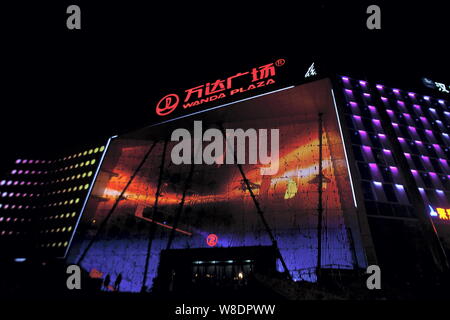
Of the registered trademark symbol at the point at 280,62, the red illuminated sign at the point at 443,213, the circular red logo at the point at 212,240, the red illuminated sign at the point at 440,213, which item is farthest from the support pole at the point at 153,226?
the red illuminated sign at the point at 443,213

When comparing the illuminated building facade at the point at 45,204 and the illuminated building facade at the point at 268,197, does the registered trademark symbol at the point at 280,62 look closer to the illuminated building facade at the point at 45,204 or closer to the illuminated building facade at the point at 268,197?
the illuminated building facade at the point at 268,197

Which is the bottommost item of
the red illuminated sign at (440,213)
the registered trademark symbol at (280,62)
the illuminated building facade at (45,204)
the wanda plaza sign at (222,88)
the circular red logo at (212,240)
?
the circular red logo at (212,240)

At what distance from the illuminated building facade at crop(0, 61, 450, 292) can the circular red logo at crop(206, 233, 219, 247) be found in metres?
0.06

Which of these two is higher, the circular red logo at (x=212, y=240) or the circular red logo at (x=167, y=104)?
the circular red logo at (x=167, y=104)

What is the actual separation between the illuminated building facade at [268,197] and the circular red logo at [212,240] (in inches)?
2.3

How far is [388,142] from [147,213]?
14695 mm

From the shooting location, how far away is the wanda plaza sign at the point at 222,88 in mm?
16469

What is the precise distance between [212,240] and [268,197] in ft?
13.0

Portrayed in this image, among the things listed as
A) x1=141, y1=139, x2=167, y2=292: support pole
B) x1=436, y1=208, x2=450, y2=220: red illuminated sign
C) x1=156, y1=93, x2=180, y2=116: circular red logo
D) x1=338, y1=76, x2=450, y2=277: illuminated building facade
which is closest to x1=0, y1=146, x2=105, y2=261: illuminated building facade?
x1=141, y1=139, x2=167, y2=292: support pole

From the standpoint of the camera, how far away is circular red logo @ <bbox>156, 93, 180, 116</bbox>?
61.3 feet

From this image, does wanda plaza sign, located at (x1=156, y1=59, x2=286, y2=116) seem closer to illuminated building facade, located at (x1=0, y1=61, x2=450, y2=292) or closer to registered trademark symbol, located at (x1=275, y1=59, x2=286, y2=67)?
registered trademark symbol, located at (x1=275, y1=59, x2=286, y2=67)

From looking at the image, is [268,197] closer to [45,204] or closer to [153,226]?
[153,226]
